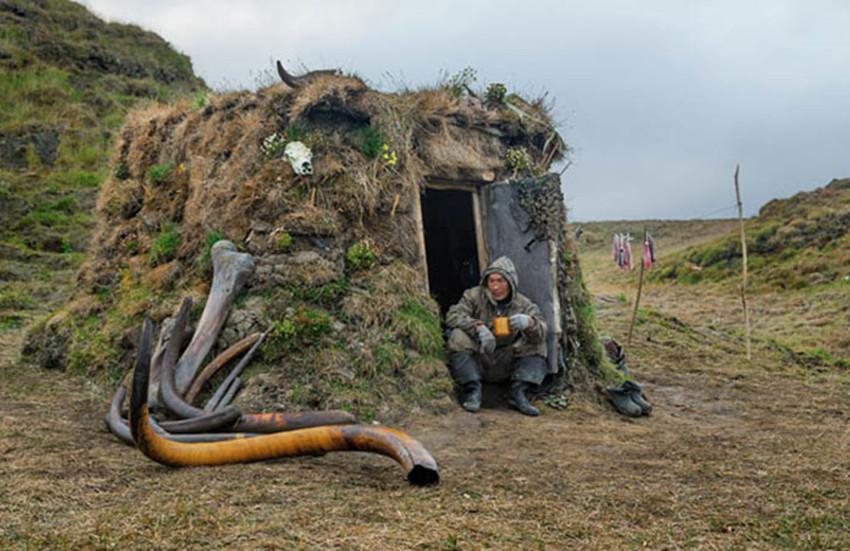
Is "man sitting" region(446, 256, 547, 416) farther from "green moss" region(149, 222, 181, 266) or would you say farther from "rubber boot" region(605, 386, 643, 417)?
"green moss" region(149, 222, 181, 266)

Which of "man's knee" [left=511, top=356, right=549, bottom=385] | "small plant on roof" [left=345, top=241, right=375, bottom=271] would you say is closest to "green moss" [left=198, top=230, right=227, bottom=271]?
"small plant on roof" [left=345, top=241, right=375, bottom=271]

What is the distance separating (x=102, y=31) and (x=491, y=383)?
950 inches

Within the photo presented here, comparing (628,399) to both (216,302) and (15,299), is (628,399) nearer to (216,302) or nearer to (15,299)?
(216,302)

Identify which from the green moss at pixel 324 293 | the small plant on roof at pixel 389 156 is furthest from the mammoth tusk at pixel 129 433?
the small plant on roof at pixel 389 156

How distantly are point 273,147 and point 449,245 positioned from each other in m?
4.00

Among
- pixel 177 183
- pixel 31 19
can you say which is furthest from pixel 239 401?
pixel 31 19

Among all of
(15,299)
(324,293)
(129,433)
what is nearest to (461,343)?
(324,293)

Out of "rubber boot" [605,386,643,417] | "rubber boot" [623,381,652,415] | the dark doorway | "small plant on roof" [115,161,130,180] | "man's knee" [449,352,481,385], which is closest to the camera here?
"man's knee" [449,352,481,385]

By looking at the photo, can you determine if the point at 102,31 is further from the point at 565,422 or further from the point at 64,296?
the point at 565,422

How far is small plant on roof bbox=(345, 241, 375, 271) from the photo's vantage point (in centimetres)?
642

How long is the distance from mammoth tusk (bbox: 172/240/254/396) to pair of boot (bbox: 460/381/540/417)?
232cm

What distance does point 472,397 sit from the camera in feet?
20.9

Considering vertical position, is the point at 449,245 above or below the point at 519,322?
above

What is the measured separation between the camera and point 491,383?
22.9 ft
